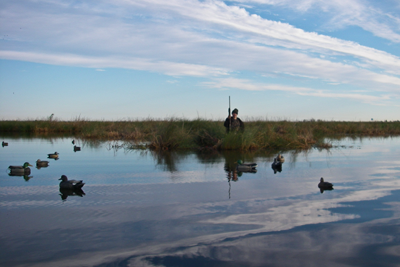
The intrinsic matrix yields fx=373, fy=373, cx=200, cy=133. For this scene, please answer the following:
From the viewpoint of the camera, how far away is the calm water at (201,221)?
3900mm

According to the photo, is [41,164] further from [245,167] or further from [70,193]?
[245,167]

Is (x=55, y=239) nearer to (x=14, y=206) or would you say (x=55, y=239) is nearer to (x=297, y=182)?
(x=14, y=206)

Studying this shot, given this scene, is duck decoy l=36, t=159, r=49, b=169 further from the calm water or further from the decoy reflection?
the decoy reflection

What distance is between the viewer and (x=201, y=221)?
200 inches

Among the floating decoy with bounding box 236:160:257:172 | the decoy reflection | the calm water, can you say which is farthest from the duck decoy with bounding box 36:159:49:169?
the floating decoy with bounding box 236:160:257:172

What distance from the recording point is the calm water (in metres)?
3.90

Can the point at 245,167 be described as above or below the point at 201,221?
above

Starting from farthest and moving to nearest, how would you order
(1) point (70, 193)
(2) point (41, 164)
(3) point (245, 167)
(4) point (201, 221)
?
(2) point (41, 164) < (3) point (245, 167) < (1) point (70, 193) < (4) point (201, 221)

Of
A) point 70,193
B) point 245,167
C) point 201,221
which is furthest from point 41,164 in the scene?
point 201,221

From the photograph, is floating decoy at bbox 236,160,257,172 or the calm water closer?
the calm water

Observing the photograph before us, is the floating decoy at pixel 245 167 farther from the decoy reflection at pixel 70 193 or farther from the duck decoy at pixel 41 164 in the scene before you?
the duck decoy at pixel 41 164

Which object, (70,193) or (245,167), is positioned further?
(245,167)

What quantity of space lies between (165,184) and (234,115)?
873cm

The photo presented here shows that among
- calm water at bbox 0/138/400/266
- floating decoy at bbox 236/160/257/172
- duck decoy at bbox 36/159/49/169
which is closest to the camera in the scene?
calm water at bbox 0/138/400/266
